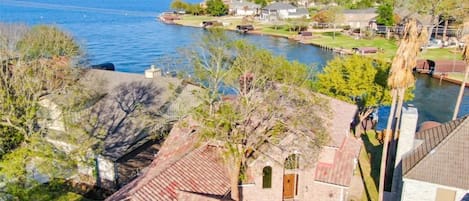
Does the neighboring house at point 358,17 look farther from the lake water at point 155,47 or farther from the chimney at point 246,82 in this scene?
the chimney at point 246,82

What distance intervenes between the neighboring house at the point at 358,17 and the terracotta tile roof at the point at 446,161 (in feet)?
351

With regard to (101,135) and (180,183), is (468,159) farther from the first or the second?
(101,135)

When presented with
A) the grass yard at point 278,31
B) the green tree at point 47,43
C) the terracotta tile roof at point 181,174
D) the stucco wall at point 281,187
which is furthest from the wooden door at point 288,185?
the grass yard at point 278,31

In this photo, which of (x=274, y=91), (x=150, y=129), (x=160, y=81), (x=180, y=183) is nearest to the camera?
(x=180, y=183)

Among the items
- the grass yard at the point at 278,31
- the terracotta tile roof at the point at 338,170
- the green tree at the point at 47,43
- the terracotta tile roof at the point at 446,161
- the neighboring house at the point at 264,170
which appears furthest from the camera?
the grass yard at the point at 278,31

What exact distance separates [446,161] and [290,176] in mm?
9573

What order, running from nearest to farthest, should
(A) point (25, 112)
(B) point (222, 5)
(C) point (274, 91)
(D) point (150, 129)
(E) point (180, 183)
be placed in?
(E) point (180, 183), (C) point (274, 91), (A) point (25, 112), (D) point (150, 129), (B) point (222, 5)

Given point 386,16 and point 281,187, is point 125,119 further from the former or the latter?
point 386,16

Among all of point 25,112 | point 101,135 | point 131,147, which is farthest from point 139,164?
point 25,112

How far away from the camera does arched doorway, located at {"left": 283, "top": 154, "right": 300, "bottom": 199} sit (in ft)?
83.4

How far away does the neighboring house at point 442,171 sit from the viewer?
79.6ft

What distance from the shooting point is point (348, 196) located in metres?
30.3

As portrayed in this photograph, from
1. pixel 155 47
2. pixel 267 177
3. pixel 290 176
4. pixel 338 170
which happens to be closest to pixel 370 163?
pixel 338 170

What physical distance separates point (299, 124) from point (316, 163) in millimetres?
3813
